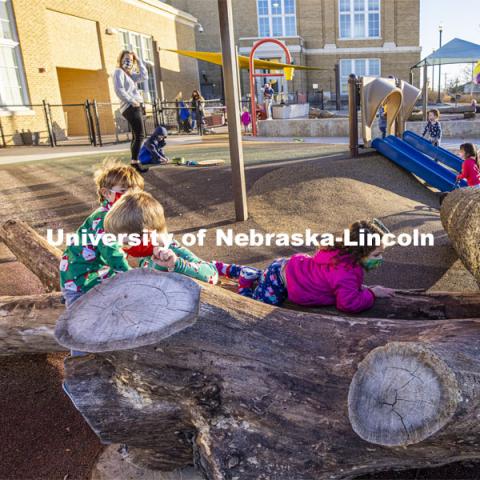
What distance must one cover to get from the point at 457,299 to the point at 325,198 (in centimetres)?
394

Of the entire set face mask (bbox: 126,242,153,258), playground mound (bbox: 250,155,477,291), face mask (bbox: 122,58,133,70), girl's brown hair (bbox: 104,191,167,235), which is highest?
face mask (bbox: 122,58,133,70)

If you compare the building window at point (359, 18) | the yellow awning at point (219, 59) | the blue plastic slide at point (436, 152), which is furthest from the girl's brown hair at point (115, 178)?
the building window at point (359, 18)

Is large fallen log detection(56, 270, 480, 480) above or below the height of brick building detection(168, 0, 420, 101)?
below

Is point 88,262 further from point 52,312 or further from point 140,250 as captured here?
point 52,312

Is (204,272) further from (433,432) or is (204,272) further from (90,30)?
(90,30)

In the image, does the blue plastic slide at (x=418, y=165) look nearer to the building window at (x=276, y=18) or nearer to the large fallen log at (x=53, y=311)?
the large fallen log at (x=53, y=311)

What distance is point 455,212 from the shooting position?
4301 millimetres

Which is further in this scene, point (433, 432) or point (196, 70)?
point (196, 70)

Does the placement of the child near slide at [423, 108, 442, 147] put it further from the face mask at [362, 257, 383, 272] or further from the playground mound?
the face mask at [362, 257, 383, 272]

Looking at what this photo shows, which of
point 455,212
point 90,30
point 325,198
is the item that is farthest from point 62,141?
point 455,212

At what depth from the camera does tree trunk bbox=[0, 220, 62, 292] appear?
4.05m

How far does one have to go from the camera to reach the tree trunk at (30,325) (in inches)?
128

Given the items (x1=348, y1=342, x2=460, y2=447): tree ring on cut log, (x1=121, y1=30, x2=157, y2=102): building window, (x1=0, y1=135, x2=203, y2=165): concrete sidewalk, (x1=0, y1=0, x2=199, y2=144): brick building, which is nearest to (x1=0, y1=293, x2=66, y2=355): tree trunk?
(x1=348, y1=342, x2=460, y2=447): tree ring on cut log

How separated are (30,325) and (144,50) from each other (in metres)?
23.6
